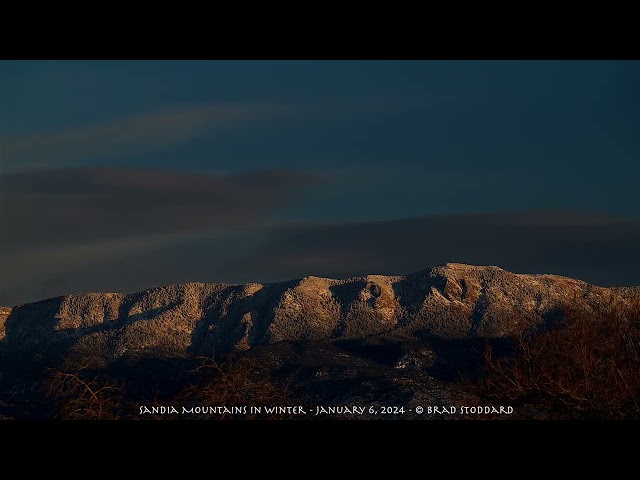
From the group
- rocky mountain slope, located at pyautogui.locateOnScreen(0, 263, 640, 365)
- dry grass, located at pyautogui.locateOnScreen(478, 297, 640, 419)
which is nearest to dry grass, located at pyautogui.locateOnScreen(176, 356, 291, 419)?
dry grass, located at pyautogui.locateOnScreen(478, 297, 640, 419)

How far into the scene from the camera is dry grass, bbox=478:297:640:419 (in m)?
29.6

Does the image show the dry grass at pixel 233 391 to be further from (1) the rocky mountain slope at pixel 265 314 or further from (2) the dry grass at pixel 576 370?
(1) the rocky mountain slope at pixel 265 314

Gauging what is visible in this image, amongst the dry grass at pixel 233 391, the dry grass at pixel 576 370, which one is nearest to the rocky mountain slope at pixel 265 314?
the dry grass at pixel 576 370

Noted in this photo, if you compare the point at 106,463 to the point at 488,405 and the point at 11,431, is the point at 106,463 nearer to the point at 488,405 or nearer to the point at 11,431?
the point at 11,431

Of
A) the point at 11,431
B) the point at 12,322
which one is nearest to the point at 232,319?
the point at 12,322

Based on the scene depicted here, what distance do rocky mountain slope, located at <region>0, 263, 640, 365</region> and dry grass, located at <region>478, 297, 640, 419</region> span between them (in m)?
71.8

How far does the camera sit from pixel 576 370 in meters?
31.2

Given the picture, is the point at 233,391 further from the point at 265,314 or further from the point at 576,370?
the point at 265,314

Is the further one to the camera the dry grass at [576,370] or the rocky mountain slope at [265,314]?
the rocky mountain slope at [265,314]

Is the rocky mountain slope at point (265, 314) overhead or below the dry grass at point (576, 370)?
below

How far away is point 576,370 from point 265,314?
11446 centimetres

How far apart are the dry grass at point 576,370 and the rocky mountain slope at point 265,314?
7180 cm

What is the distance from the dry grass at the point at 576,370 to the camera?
29578mm

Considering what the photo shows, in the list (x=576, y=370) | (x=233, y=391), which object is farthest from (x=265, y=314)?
(x=233, y=391)
